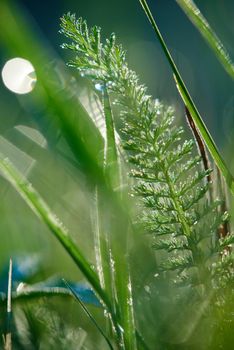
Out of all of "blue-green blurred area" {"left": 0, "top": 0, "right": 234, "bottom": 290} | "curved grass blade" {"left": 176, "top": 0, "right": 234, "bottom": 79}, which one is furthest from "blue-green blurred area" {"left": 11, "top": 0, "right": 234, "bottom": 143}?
"curved grass blade" {"left": 176, "top": 0, "right": 234, "bottom": 79}

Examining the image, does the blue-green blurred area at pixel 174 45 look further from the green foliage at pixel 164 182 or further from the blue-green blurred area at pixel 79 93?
the green foliage at pixel 164 182

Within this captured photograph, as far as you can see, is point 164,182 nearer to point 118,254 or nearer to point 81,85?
point 118,254

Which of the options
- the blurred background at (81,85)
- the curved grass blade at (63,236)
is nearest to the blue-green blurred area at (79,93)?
the blurred background at (81,85)

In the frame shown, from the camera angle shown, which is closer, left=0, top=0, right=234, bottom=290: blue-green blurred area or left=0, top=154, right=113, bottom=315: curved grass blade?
left=0, top=154, right=113, bottom=315: curved grass blade

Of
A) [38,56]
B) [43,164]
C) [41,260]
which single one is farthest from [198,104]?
[38,56]

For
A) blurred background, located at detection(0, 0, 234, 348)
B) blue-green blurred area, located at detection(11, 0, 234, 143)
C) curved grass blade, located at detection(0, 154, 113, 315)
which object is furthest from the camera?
blue-green blurred area, located at detection(11, 0, 234, 143)

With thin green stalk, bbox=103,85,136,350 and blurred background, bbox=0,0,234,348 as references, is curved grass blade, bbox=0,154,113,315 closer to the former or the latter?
thin green stalk, bbox=103,85,136,350

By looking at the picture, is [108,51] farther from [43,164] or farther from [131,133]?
[43,164]

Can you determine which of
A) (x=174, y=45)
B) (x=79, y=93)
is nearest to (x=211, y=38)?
(x=79, y=93)
